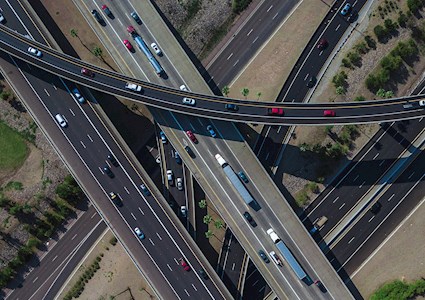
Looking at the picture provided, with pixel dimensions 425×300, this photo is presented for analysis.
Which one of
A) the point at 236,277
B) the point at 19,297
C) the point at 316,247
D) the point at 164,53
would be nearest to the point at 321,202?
the point at 316,247

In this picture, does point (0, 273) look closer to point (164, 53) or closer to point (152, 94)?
point (152, 94)

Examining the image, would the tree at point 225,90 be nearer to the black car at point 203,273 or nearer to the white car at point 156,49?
the white car at point 156,49

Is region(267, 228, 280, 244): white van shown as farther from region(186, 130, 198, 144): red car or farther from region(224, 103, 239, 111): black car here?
region(224, 103, 239, 111): black car

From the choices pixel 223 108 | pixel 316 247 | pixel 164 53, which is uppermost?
pixel 164 53

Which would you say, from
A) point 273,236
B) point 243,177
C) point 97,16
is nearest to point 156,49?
point 97,16

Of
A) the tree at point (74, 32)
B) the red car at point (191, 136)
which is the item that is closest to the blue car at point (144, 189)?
the red car at point (191, 136)

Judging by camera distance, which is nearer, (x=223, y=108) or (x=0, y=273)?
(x=223, y=108)
